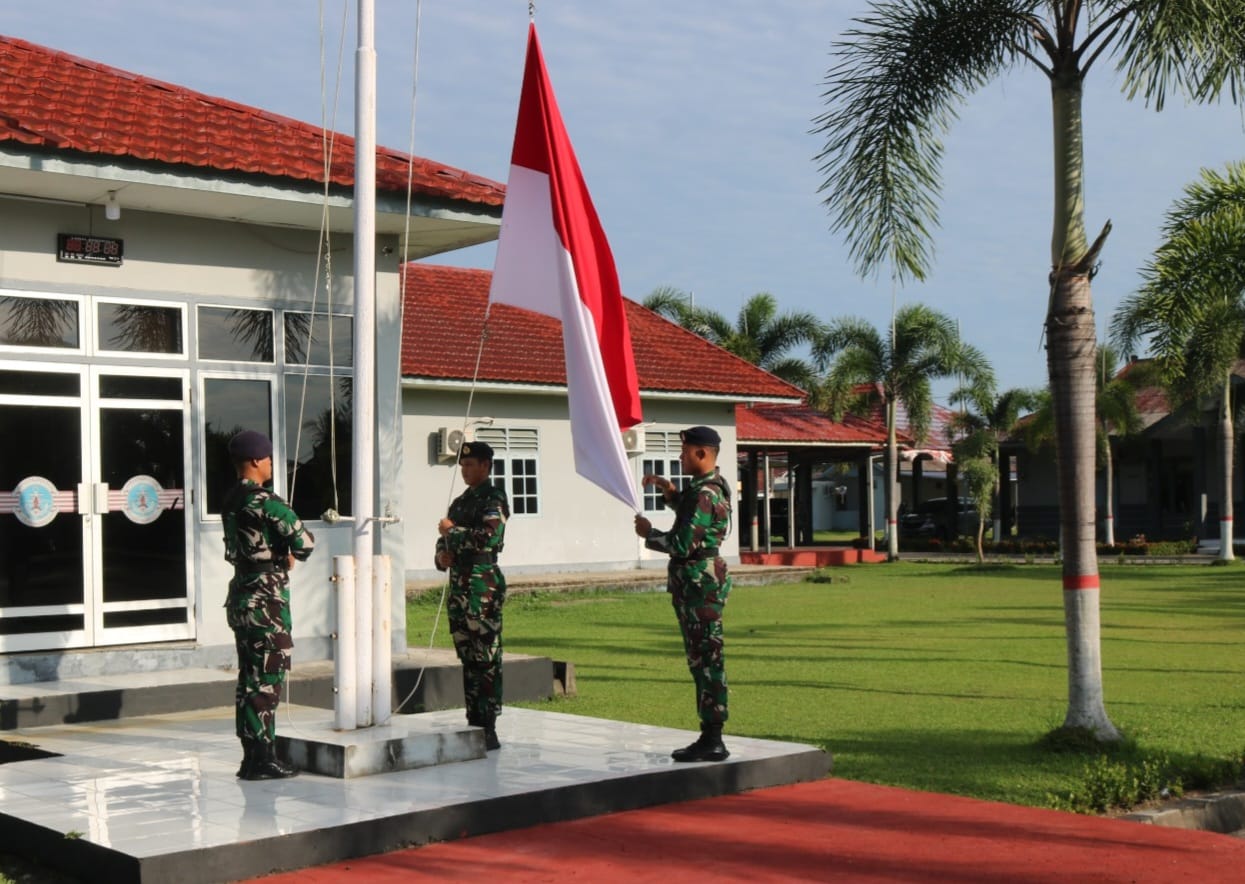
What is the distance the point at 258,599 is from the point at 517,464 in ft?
56.5

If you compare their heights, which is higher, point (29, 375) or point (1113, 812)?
point (29, 375)

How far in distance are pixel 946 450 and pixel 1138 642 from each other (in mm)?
31197

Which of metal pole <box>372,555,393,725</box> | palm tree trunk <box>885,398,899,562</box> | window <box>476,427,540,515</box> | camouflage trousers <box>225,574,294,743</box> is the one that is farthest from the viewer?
palm tree trunk <box>885,398,899,562</box>

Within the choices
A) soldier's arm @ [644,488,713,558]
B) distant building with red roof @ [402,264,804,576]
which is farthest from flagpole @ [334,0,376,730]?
distant building with red roof @ [402,264,804,576]

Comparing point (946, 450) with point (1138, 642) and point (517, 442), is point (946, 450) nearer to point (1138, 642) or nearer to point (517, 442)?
point (517, 442)

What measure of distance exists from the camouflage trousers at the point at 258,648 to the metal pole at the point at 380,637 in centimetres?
59

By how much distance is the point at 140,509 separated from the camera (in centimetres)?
1120

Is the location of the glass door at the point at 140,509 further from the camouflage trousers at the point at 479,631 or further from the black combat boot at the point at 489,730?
the black combat boot at the point at 489,730

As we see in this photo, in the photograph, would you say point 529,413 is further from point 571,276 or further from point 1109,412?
point 1109,412

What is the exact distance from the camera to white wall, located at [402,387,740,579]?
2291 cm

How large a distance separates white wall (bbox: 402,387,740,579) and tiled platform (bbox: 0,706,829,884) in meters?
13.7

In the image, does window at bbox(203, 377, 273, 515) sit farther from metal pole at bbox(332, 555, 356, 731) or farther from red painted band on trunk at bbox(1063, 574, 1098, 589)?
red painted band on trunk at bbox(1063, 574, 1098, 589)

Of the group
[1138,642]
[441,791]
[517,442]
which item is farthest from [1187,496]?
[441,791]

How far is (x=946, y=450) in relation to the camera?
46.2 metres
